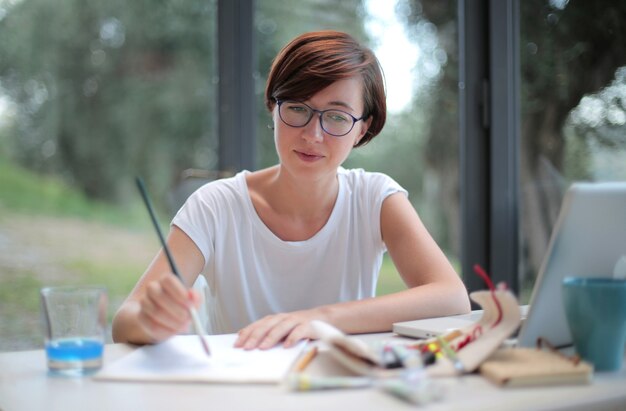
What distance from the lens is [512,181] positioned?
8.79 ft

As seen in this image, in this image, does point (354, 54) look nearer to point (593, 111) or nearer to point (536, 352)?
point (536, 352)

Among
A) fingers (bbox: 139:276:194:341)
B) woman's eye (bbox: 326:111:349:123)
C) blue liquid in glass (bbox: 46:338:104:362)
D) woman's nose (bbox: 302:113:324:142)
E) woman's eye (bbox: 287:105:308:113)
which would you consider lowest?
blue liquid in glass (bbox: 46:338:104:362)

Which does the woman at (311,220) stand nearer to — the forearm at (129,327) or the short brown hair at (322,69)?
the short brown hair at (322,69)

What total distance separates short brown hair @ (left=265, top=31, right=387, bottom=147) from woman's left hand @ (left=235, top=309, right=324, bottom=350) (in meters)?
0.61

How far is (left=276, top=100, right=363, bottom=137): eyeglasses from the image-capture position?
161cm

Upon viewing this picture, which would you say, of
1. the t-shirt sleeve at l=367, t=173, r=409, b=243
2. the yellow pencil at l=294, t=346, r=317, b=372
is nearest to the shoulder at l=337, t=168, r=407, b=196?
the t-shirt sleeve at l=367, t=173, r=409, b=243

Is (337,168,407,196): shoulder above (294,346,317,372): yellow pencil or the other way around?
above

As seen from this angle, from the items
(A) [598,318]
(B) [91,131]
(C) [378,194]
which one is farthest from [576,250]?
(B) [91,131]

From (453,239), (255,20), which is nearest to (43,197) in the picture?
(255,20)

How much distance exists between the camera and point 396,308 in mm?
1354

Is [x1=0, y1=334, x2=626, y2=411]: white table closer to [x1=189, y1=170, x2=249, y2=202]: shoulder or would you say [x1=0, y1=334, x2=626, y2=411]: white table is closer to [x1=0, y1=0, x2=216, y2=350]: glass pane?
[x1=189, y1=170, x2=249, y2=202]: shoulder

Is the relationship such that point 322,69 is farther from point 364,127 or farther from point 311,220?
point 311,220

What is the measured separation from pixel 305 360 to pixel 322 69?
813 millimetres

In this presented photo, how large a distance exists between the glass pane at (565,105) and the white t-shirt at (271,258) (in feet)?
3.19
